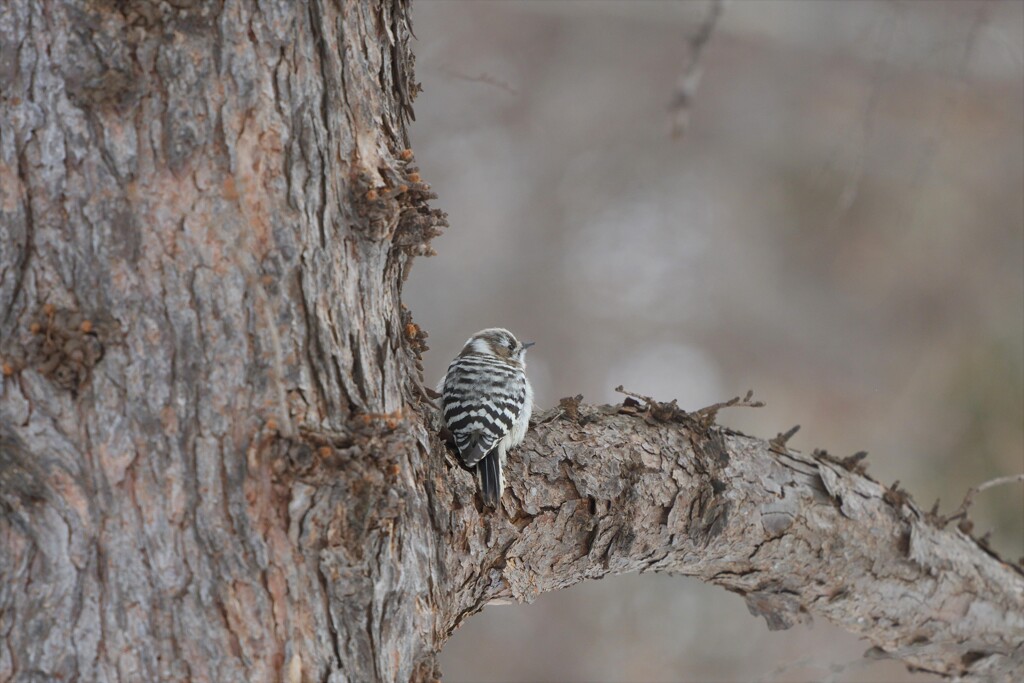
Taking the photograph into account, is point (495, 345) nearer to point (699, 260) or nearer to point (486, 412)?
point (486, 412)

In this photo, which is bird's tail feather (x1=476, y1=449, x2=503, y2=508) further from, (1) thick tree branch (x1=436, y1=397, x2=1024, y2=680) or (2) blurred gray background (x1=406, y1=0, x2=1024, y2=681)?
(2) blurred gray background (x1=406, y1=0, x2=1024, y2=681)

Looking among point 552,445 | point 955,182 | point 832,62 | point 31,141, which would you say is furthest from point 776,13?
point 31,141

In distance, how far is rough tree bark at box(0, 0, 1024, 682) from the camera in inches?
65.4

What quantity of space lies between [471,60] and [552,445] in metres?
6.52

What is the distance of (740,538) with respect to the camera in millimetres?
2891

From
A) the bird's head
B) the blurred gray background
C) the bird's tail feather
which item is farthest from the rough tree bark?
the blurred gray background

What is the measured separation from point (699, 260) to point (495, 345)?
5.84 metres

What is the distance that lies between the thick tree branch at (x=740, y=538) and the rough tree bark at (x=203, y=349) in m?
0.43

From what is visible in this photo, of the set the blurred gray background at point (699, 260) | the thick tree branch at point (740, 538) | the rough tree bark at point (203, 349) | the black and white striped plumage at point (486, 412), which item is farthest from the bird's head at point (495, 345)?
the blurred gray background at point (699, 260)

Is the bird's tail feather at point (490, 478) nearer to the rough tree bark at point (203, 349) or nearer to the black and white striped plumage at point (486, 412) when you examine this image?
the black and white striped plumage at point (486, 412)

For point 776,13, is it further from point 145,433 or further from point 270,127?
point 145,433

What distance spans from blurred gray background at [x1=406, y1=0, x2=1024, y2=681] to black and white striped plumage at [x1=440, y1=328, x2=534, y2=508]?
5294mm

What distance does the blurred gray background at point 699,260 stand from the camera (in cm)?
872

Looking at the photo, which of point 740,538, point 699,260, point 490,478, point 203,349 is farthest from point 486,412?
point 699,260
